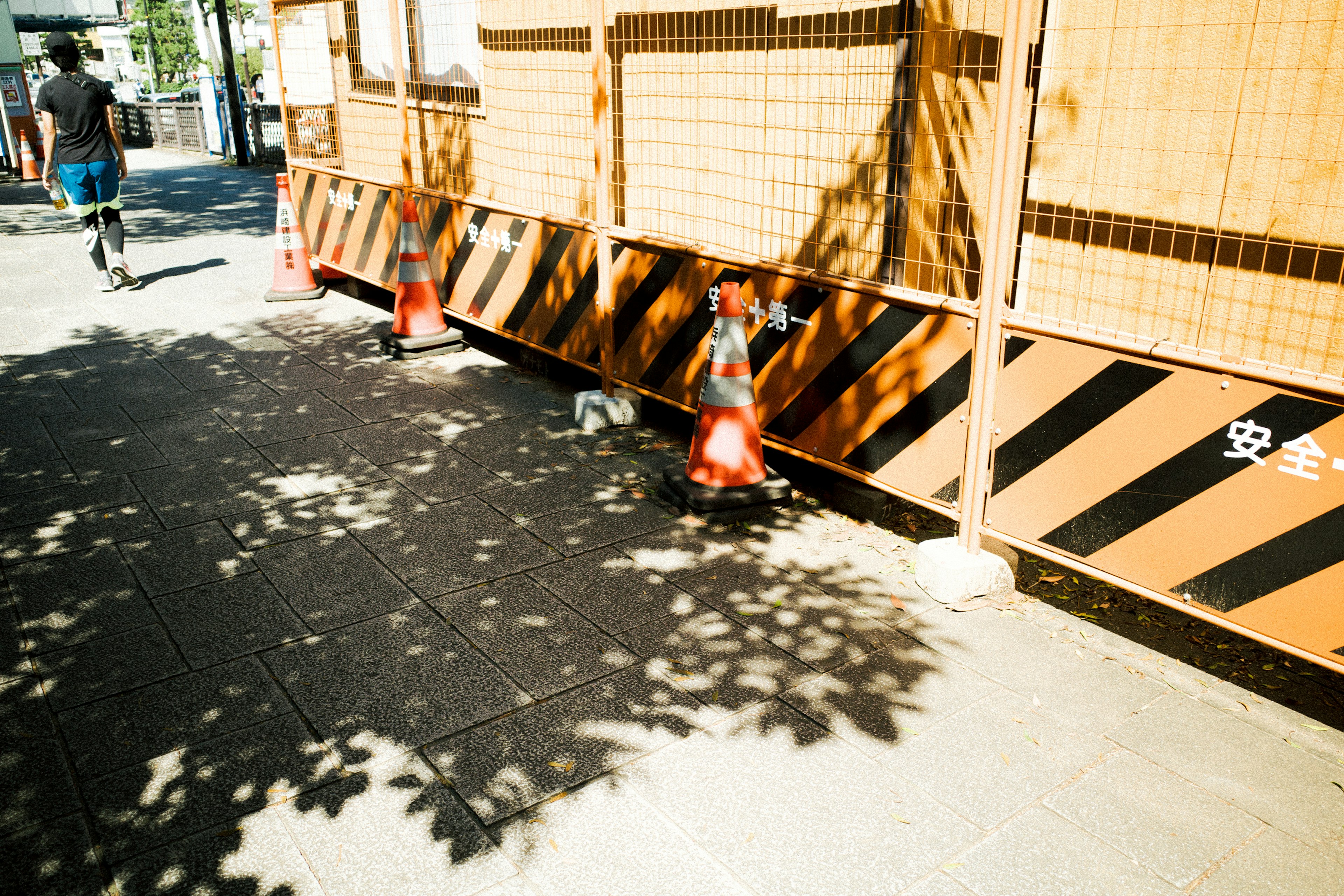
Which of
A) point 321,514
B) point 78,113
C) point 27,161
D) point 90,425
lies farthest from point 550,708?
point 27,161

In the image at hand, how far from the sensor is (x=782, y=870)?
273cm

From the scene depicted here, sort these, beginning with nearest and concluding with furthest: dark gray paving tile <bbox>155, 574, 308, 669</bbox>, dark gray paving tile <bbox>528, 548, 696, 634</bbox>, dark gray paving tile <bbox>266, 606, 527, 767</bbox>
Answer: dark gray paving tile <bbox>266, 606, 527, 767</bbox> < dark gray paving tile <bbox>155, 574, 308, 669</bbox> < dark gray paving tile <bbox>528, 548, 696, 634</bbox>

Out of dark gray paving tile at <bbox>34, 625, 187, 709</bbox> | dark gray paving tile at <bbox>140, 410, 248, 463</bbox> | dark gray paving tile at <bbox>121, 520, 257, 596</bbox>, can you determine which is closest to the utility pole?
dark gray paving tile at <bbox>140, 410, 248, 463</bbox>

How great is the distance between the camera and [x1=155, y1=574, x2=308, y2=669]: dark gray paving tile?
3.80 m

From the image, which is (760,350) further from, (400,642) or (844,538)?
(400,642)

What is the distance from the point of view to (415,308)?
7641 millimetres

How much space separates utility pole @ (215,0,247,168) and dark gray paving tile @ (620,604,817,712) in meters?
21.3

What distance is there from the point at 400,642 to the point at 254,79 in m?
48.6

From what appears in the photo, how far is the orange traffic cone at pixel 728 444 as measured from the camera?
488 cm

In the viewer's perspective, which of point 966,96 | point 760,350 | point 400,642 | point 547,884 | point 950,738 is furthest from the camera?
point 760,350

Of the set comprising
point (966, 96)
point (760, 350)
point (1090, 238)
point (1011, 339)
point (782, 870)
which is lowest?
point (782, 870)

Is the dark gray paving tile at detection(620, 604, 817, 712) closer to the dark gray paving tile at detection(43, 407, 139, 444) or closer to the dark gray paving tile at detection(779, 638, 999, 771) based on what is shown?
the dark gray paving tile at detection(779, 638, 999, 771)

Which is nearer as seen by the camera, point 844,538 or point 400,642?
point 400,642

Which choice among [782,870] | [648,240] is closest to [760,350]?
[648,240]
